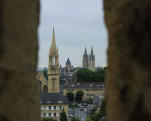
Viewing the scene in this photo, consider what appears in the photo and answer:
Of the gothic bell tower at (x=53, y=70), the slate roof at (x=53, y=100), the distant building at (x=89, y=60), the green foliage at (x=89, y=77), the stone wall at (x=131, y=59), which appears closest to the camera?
the stone wall at (x=131, y=59)

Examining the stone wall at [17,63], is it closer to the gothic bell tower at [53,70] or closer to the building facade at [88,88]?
the gothic bell tower at [53,70]

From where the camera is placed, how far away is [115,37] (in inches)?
130

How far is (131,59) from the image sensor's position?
2979 millimetres

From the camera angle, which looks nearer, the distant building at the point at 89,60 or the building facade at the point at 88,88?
the building facade at the point at 88,88

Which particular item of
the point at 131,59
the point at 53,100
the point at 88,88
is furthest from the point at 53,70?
the point at 131,59

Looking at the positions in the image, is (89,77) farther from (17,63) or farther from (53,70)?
(17,63)

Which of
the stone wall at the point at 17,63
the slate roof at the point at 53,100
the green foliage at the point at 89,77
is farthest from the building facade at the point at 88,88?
the stone wall at the point at 17,63

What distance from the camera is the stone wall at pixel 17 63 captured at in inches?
106

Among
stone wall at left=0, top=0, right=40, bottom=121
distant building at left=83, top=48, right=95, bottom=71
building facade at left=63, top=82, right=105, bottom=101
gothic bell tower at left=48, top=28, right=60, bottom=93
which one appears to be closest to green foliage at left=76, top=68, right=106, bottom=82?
building facade at left=63, top=82, right=105, bottom=101

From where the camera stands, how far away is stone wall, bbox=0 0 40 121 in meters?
2.68

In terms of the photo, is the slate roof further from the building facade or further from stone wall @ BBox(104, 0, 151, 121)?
stone wall @ BBox(104, 0, 151, 121)

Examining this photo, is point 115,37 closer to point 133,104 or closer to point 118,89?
point 118,89

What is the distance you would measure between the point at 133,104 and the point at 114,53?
2.23 ft

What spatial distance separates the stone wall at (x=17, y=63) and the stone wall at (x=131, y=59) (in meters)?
0.87
